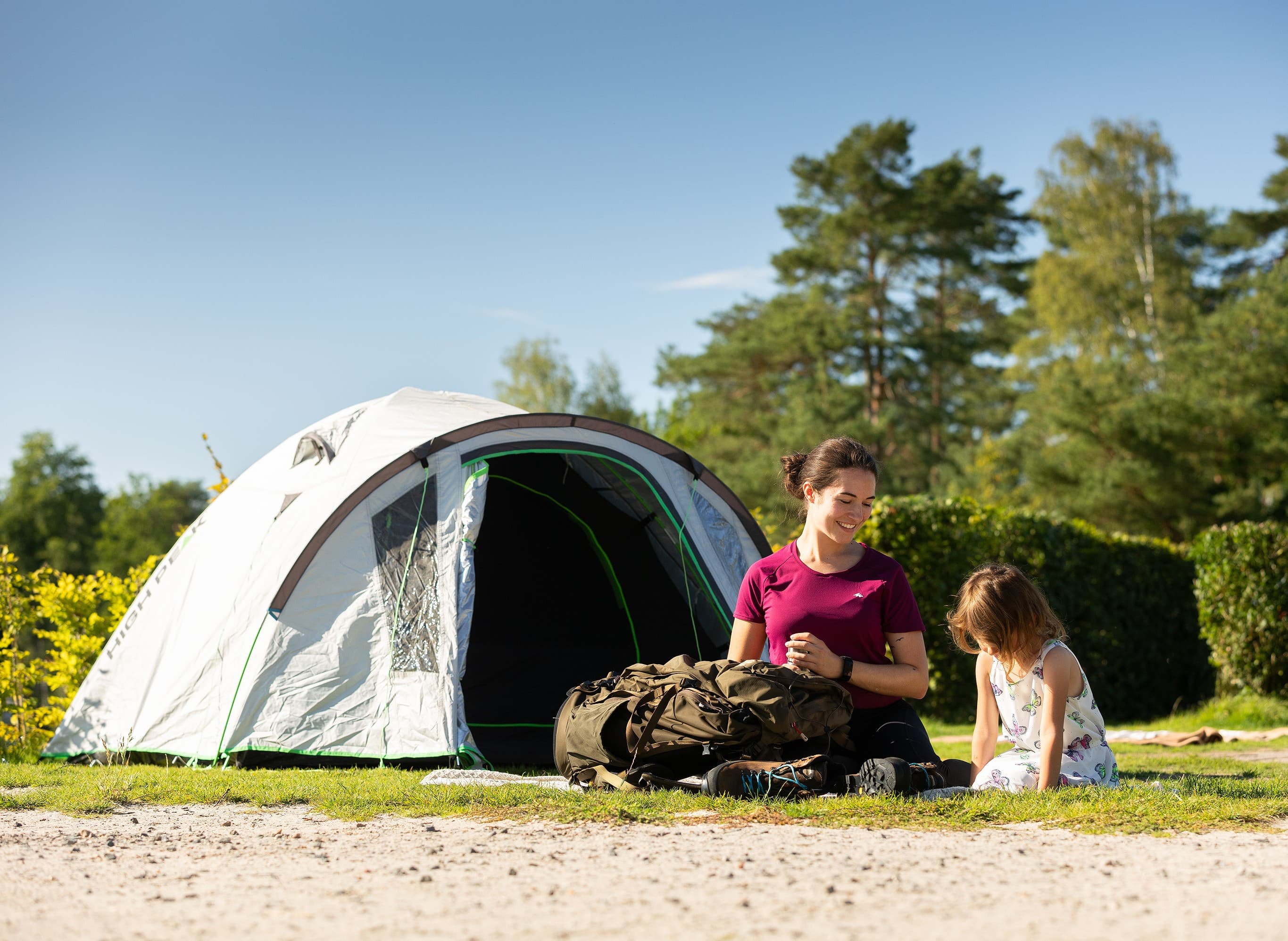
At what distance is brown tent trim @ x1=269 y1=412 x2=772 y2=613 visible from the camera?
5.19m

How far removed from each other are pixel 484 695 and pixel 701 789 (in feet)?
11.0

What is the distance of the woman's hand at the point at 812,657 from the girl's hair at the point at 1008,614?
0.51 meters

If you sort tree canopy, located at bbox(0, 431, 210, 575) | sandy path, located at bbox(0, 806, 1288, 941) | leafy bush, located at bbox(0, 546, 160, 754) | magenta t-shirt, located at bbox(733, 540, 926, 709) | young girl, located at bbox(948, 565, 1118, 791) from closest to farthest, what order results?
1. sandy path, located at bbox(0, 806, 1288, 941)
2. young girl, located at bbox(948, 565, 1118, 791)
3. magenta t-shirt, located at bbox(733, 540, 926, 709)
4. leafy bush, located at bbox(0, 546, 160, 754)
5. tree canopy, located at bbox(0, 431, 210, 575)

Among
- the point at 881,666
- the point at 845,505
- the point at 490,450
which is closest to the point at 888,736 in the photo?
the point at 881,666

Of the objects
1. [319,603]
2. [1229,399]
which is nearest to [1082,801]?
[319,603]

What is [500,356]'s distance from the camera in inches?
1489

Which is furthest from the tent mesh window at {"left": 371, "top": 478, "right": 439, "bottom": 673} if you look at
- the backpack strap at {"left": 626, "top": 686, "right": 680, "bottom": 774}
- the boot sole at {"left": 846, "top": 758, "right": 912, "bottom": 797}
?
the boot sole at {"left": 846, "top": 758, "right": 912, "bottom": 797}

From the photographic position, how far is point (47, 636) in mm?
6605

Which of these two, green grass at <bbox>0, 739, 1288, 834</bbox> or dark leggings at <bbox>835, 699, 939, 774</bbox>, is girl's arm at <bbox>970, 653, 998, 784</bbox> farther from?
green grass at <bbox>0, 739, 1288, 834</bbox>

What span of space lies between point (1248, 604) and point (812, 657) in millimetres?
7264

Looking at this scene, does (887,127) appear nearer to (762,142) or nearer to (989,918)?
(762,142)

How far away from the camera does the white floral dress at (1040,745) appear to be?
12.0 ft

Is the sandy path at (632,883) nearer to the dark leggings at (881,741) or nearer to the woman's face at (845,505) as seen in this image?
the dark leggings at (881,741)

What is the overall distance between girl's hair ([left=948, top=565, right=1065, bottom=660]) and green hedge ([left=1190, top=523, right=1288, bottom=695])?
21.7ft
